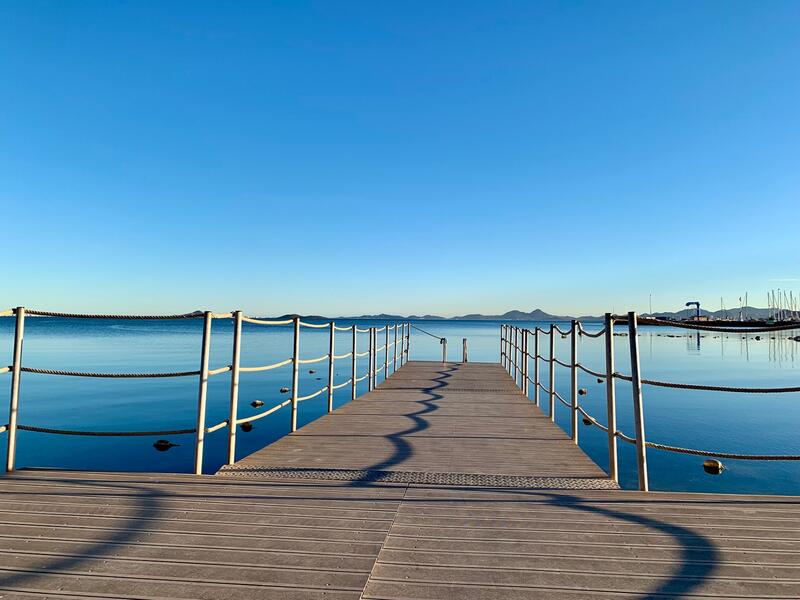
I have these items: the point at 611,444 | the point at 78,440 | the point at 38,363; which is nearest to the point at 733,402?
the point at 611,444

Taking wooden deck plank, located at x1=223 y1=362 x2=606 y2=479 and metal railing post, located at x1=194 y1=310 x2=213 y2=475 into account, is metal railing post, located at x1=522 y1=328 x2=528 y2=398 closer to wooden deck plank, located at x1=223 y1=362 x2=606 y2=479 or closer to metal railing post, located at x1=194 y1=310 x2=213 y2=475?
wooden deck plank, located at x1=223 y1=362 x2=606 y2=479

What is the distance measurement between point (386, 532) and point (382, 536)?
0.15ft

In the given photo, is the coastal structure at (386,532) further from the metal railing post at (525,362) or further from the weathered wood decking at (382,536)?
the metal railing post at (525,362)

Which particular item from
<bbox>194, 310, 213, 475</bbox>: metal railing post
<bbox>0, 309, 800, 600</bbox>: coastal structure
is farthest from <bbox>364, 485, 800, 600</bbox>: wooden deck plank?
<bbox>194, 310, 213, 475</bbox>: metal railing post

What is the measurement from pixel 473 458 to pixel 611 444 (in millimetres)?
1017

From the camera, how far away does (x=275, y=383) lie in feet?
45.7

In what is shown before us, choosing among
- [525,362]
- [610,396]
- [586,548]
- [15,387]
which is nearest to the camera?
[586,548]

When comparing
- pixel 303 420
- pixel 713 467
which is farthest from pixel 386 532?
pixel 303 420

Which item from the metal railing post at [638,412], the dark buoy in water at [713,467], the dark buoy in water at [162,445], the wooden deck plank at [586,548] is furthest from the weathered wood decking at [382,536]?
the dark buoy in water at [162,445]

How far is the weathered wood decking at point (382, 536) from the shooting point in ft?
5.63

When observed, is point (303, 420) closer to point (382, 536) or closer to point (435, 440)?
point (435, 440)

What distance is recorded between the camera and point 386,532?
216cm

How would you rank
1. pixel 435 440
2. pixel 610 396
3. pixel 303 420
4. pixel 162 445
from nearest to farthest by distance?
pixel 610 396 < pixel 435 440 < pixel 162 445 < pixel 303 420

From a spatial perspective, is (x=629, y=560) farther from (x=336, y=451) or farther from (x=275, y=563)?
(x=336, y=451)
